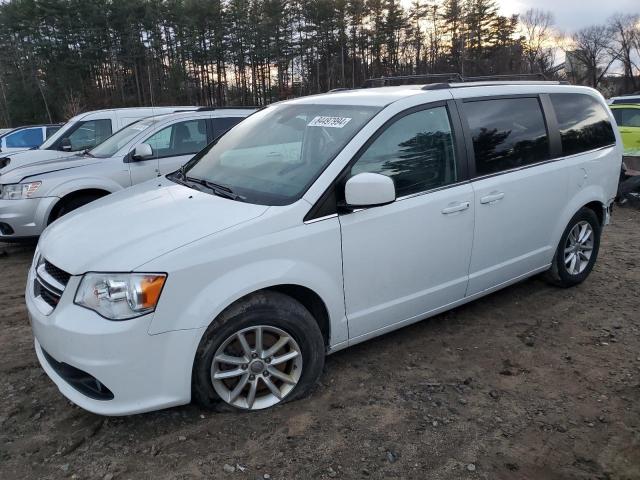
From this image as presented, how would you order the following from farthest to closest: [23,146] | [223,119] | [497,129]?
[23,146] < [223,119] < [497,129]

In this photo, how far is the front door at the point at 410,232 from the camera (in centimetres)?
321

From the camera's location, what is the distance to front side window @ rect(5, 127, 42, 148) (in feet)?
45.9

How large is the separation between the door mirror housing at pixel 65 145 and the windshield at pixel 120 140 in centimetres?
230

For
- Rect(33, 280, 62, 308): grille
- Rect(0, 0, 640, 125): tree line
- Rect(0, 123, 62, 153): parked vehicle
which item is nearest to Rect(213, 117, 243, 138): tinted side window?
Rect(33, 280, 62, 308): grille

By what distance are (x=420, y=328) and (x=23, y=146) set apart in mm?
13703

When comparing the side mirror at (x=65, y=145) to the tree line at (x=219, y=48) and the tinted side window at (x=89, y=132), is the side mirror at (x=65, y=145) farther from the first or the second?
the tree line at (x=219, y=48)

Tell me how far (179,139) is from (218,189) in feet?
13.7

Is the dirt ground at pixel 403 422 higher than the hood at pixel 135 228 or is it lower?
lower

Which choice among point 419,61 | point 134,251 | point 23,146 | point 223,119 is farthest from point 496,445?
point 419,61

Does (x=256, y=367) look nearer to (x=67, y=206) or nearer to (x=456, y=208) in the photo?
(x=456, y=208)

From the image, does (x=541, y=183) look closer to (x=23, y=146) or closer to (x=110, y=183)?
(x=110, y=183)

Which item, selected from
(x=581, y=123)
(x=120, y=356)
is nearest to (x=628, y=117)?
(x=581, y=123)

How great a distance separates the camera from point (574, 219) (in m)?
4.66

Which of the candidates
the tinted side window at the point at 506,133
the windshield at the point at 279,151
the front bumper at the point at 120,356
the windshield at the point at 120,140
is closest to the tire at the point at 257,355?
the front bumper at the point at 120,356
